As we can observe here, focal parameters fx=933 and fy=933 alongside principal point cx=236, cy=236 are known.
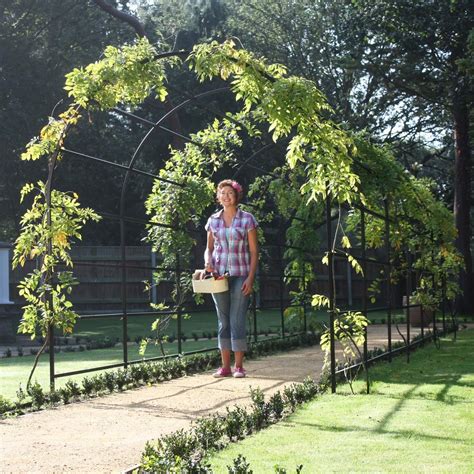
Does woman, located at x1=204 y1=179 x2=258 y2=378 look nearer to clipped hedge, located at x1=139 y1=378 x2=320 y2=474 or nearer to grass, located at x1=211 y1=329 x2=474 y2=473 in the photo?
grass, located at x1=211 y1=329 x2=474 y2=473

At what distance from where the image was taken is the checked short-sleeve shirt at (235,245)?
8711 mm

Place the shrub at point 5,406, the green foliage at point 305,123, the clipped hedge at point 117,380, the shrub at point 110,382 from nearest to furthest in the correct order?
the shrub at point 5,406
the green foliage at point 305,123
the clipped hedge at point 117,380
the shrub at point 110,382

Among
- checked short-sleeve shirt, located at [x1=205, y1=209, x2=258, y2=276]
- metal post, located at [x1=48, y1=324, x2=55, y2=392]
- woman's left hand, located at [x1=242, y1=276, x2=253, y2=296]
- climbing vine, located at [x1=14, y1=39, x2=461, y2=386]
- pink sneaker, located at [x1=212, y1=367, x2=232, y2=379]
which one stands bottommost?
pink sneaker, located at [x1=212, y1=367, x2=232, y2=379]

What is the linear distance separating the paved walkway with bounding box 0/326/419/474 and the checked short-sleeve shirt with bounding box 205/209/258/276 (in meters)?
1.03

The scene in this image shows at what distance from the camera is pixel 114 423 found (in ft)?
20.3


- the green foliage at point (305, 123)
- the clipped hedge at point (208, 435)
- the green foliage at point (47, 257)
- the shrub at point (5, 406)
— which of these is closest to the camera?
the clipped hedge at point (208, 435)

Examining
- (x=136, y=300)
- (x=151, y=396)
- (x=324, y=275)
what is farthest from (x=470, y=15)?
(x=151, y=396)

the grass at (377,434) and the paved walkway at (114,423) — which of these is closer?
the grass at (377,434)

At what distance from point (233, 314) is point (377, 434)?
3.42m

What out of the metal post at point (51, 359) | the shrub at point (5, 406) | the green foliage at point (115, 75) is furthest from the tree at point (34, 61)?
the shrub at point (5, 406)

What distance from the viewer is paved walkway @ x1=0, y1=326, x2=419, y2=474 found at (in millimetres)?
4945

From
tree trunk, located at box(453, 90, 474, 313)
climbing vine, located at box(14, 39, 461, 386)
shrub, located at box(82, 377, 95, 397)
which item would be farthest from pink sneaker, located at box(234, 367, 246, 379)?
tree trunk, located at box(453, 90, 474, 313)

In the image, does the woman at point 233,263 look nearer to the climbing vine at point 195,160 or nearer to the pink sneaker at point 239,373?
the pink sneaker at point 239,373

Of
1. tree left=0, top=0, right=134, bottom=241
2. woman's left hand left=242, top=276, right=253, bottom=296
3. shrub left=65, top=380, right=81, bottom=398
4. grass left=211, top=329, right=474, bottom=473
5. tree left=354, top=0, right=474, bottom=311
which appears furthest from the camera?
tree left=0, top=0, right=134, bottom=241
